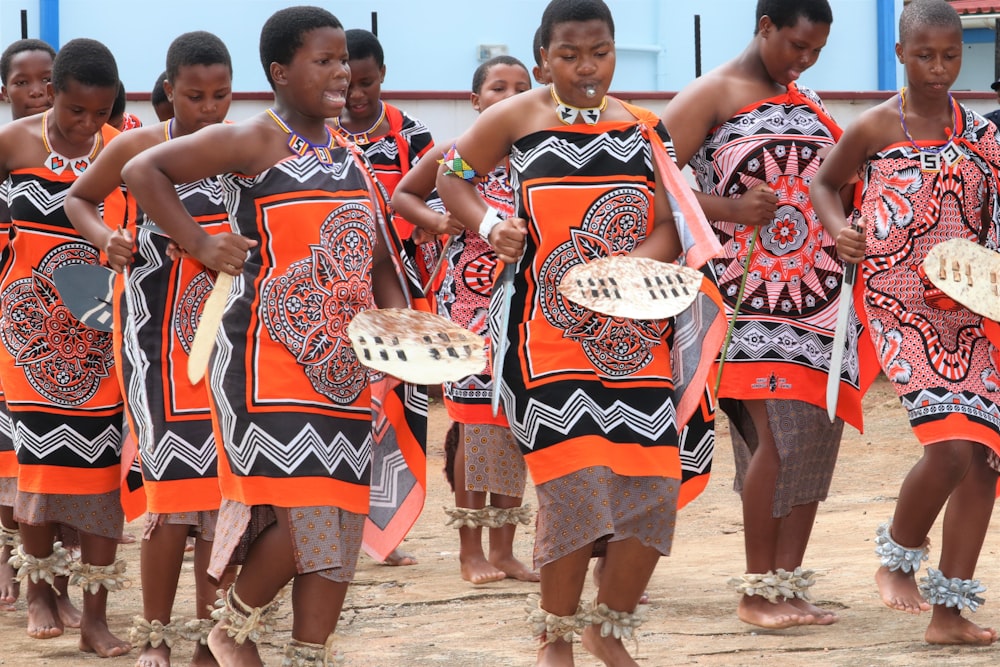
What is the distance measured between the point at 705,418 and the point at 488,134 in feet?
3.75

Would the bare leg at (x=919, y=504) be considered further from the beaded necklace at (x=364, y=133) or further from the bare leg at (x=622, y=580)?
the beaded necklace at (x=364, y=133)

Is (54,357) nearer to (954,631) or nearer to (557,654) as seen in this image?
(557,654)

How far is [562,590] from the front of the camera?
179 inches

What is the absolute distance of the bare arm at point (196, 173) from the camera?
4273mm

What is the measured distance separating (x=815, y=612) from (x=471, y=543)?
1702 mm

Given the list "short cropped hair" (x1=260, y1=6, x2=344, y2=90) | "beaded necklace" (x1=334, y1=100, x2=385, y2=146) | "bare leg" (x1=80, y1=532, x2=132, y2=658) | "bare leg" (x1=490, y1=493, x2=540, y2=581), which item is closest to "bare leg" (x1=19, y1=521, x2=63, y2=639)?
"bare leg" (x1=80, y1=532, x2=132, y2=658)

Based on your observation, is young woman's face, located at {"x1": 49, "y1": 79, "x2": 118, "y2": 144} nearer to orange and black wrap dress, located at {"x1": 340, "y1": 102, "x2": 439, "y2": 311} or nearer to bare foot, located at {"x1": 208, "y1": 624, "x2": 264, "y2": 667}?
orange and black wrap dress, located at {"x1": 340, "y1": 102, "x2": 439, "y2": 311}

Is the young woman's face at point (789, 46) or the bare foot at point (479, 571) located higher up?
the young woman's face at point (789, 46)

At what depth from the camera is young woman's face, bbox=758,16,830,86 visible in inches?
215

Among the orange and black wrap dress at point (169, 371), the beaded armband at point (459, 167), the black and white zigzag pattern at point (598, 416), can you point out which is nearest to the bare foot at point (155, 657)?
the orange and black wrap dress at point (169, 371)

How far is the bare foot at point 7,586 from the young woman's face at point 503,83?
2.93m

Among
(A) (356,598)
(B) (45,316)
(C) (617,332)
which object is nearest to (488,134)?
(C) (617,332)

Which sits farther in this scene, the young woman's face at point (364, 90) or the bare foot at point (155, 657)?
the young woman's face at point (364, 90)

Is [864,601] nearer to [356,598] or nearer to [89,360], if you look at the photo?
[356,598]
